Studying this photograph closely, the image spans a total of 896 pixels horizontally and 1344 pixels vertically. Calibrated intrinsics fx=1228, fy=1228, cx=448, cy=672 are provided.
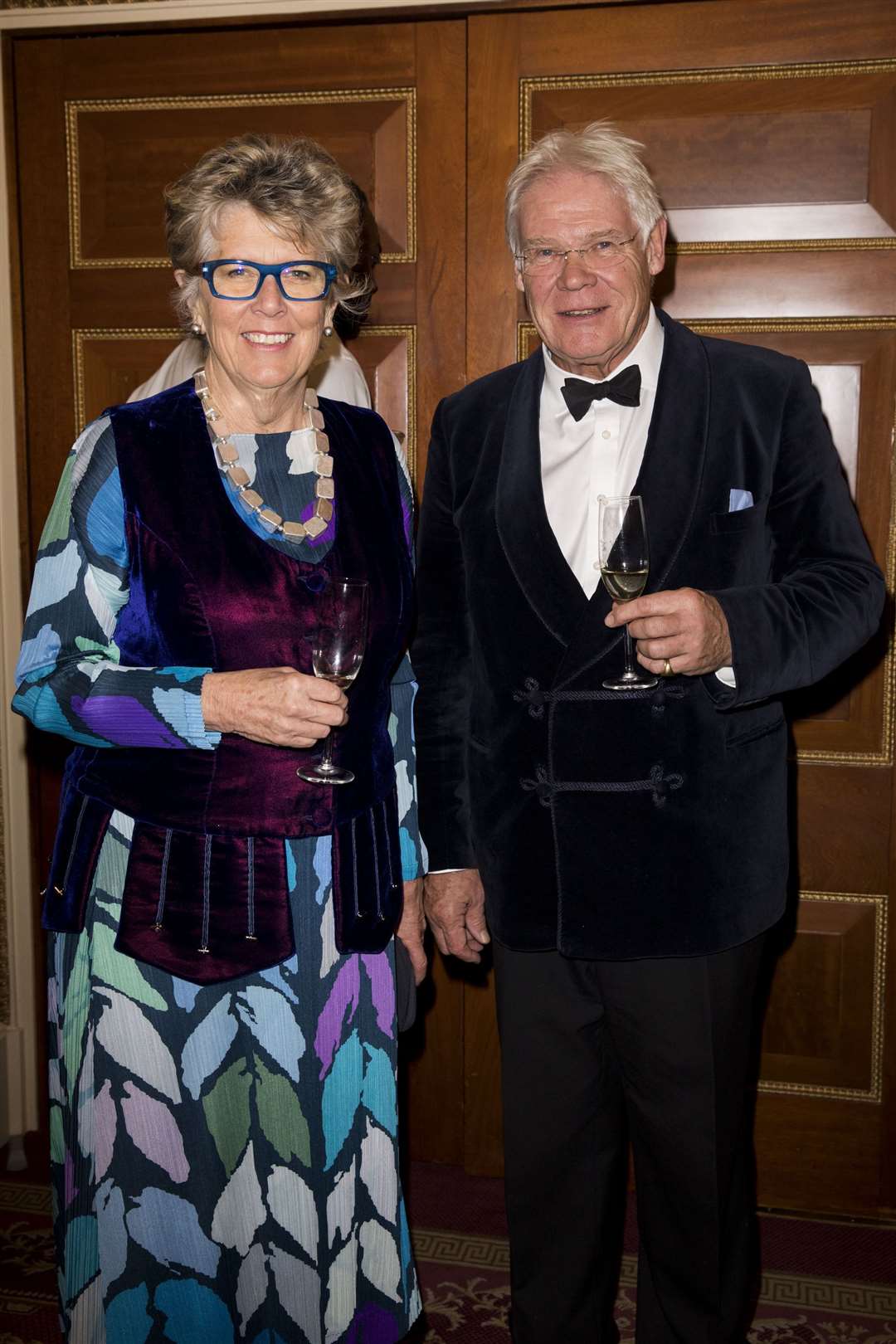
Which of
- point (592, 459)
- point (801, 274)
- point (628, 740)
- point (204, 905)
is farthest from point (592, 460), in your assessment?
point (801, 274)

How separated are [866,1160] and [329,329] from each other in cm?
239

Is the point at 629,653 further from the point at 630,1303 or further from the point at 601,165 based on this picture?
the point at 630,1303

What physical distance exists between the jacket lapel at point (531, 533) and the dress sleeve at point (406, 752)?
0.52ft

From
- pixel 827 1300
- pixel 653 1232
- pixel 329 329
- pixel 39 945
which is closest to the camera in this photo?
pixel 329 329

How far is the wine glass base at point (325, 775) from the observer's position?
66.7 inches

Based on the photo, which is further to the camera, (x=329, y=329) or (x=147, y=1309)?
(x=329, y=329)

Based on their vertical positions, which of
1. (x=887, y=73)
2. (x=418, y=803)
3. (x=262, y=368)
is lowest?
(x=418, y=803)

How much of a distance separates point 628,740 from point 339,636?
559 millimetres

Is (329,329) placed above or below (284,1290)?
above

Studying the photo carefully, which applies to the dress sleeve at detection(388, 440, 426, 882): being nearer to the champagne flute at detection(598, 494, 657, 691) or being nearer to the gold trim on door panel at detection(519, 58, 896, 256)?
the champagne flute at detection(598, 494, 657, 691)

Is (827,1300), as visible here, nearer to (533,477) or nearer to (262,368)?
(533,477)

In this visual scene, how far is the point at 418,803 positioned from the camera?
2.19 meters

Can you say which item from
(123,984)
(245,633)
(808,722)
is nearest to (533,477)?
(245,633)

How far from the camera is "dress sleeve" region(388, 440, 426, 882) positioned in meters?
2.05
